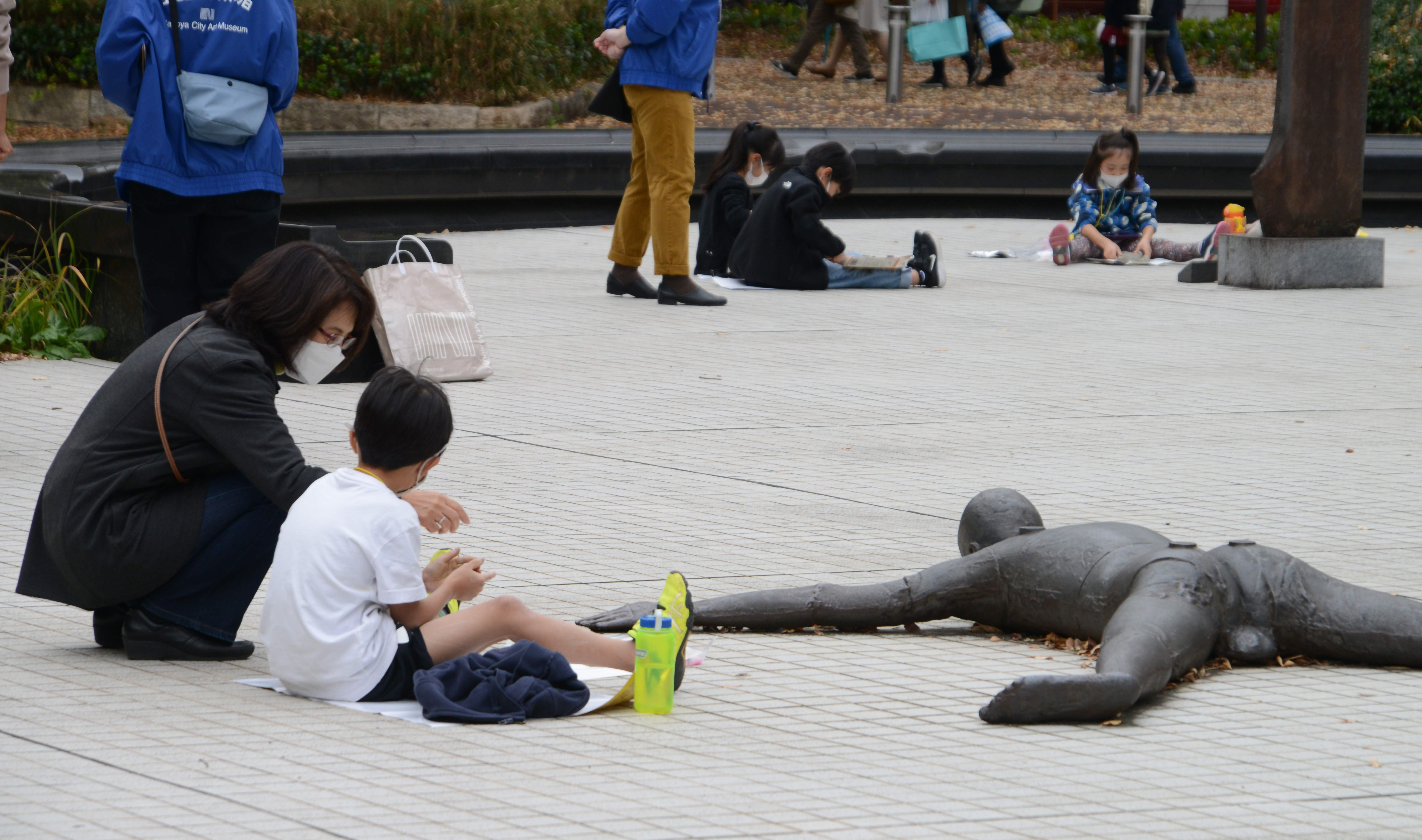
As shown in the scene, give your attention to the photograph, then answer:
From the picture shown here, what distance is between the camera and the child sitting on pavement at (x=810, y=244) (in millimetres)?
11656

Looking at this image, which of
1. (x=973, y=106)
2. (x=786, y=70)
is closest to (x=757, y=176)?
(x=973, y=106)

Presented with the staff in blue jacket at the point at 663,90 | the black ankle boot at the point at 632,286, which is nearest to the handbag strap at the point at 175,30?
the staff in blue jacket at the point at 663,90

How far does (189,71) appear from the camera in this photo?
6652 millimetres

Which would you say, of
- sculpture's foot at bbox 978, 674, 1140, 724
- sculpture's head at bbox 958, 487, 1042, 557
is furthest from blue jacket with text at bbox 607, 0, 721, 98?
sculpture's foot at bbox 978, 674, 1140, 724

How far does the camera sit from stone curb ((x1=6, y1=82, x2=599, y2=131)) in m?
18.7

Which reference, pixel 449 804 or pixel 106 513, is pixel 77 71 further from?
pixel 449 804

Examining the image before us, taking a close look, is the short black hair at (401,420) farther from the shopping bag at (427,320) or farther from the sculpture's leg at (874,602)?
the shopping bag at (427,320)

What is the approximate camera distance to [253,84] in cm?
670

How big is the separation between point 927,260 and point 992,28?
36.6 feet

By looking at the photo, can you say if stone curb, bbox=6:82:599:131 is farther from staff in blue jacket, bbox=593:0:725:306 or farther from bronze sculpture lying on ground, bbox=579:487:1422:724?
bronze sculpture lying on ground, bbox=579:487:1422:724

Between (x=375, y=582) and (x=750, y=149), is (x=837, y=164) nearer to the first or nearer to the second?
(x=750, y=149)

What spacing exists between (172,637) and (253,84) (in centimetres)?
290

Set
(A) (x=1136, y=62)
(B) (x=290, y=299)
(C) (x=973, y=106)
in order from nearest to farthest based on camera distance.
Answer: (B) (x=290, y=299), (A) (x=1136, y=62), (C) (x=973, y=106)

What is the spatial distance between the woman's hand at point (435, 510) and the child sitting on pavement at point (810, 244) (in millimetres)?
7701
